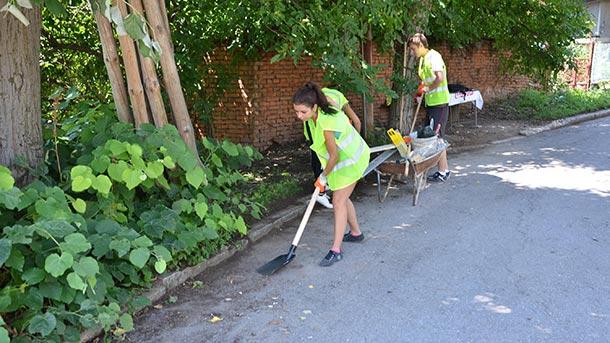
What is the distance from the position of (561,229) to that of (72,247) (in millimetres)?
4626

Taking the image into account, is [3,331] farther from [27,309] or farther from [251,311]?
[251,311]

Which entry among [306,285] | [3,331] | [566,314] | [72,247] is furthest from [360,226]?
[3,331]

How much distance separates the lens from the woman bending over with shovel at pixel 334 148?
4887mm

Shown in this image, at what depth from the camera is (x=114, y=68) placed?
5.26 metres

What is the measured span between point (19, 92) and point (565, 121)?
40.3 ft

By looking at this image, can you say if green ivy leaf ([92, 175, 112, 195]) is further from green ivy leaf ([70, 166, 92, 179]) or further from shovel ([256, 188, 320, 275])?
shovel ([256, 188, 320, 275])

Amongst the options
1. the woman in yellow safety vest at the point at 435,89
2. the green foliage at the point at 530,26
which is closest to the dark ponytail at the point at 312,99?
the woman in yellow safety vest at the point at 435,89

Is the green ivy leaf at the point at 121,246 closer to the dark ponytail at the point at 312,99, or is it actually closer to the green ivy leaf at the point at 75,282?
the green ivy leaf at the point at 75,282

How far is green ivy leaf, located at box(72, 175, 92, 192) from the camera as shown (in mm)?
4250

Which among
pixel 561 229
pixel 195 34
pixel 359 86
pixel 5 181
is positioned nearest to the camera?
pixel 5 181

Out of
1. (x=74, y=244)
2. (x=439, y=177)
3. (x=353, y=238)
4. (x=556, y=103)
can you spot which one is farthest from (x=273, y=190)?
(x=556, y=103)

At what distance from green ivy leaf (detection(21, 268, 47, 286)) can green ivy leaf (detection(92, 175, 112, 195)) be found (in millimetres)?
807

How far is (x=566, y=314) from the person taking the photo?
4.18 m

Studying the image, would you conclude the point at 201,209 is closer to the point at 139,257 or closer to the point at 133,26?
the point at 139,257
